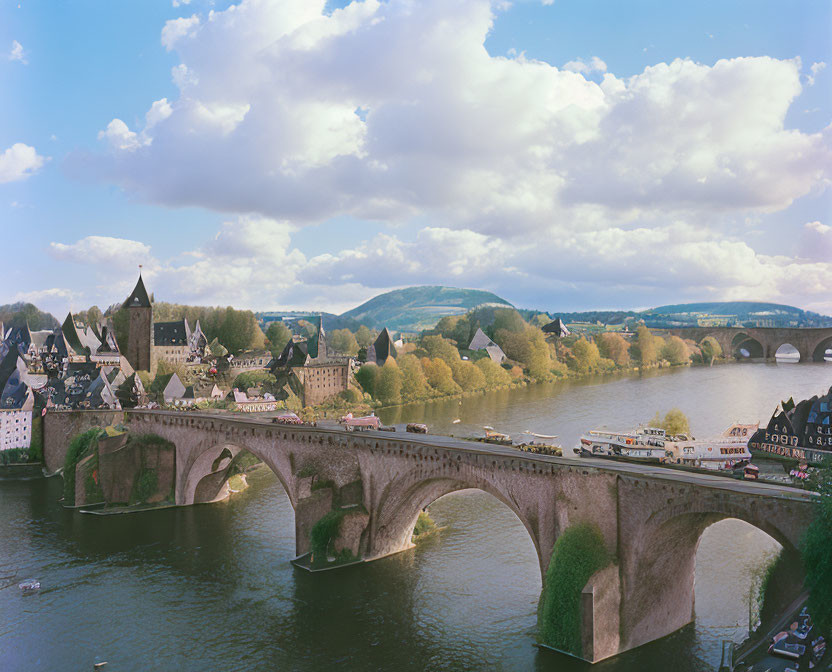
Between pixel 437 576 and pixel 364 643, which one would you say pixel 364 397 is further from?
pixel 364 643

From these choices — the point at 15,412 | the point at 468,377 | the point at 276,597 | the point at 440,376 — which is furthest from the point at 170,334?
the point at 276,597

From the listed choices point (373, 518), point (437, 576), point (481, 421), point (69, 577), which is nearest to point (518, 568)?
point (437, 576)

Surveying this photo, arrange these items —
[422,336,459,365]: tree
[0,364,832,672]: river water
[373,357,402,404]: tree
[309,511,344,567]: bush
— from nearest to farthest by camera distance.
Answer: [0,364,832,672]: river water
[309,511,344,567]: bush
[373,357,402,404]: tree
[422,336,459,365]: tree

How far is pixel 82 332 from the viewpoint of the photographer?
9931cm

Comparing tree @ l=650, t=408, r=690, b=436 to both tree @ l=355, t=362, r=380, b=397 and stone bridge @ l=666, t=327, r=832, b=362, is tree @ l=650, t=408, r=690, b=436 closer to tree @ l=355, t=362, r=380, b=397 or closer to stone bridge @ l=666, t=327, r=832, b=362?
tree @ l=355, t=362, r=380, b=397

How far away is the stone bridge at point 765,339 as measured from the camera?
155m

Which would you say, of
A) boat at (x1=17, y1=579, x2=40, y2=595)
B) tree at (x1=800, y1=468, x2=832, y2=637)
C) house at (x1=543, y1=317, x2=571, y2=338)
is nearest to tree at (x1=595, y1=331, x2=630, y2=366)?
house at (x1=543, y1=317, x2=571, y2=338)

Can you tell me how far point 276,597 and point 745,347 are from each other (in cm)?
16858

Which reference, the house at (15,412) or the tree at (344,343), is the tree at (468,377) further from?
the house at (15,412)

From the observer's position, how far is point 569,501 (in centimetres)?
3478

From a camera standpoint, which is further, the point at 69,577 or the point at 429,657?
the point at 69,577

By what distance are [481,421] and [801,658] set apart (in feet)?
215

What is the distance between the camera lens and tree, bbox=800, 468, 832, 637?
26.0 metres

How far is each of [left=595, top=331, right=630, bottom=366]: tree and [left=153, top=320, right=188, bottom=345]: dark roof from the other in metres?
93.3
